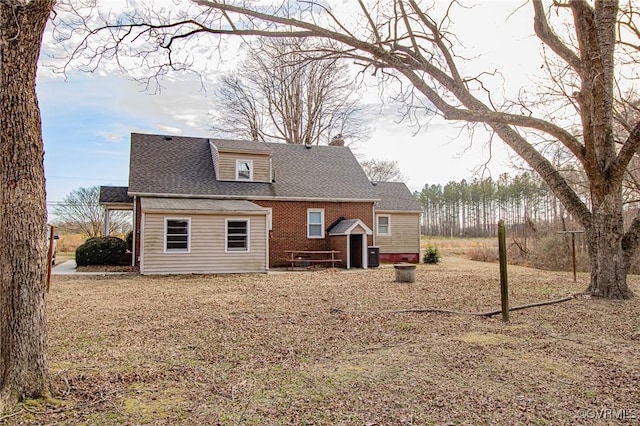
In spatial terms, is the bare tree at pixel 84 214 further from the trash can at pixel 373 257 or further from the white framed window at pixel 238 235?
the trash can at pixel 373 257

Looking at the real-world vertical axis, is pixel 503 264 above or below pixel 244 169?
below

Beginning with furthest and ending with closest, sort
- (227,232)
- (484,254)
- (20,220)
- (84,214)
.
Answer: (84,214)
(484,254)
(227,232)
(20,220)

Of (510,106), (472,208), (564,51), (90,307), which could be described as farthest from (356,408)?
(472,208)

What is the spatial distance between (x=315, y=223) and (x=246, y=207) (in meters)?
3.89

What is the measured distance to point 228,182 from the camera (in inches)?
728

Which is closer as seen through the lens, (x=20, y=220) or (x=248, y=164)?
(x=20, y=220)

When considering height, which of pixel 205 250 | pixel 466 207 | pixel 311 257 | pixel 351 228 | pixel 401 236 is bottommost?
pixel 311 257

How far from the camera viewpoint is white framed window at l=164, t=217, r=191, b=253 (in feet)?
50.1

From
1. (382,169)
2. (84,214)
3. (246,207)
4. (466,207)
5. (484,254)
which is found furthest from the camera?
(466,207)

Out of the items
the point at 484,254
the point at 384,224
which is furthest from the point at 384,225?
the point at 484,254

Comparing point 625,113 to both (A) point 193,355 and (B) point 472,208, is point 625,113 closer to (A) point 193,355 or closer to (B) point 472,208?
(A) point 193,355

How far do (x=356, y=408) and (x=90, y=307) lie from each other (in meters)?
6.76

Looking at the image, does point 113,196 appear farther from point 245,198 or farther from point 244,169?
point 245,198

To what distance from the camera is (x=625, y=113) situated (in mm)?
12219
